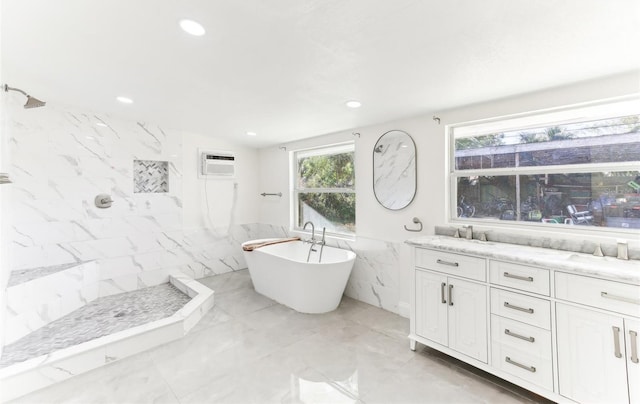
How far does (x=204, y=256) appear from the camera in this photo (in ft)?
14.6

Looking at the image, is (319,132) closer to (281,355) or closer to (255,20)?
(255,20)

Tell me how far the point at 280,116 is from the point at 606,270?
298 centimetres

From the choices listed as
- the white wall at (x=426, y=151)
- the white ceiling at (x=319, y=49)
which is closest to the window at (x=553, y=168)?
the white wall at (x=426, y=151)

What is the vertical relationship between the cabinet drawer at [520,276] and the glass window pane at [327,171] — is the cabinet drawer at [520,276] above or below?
below

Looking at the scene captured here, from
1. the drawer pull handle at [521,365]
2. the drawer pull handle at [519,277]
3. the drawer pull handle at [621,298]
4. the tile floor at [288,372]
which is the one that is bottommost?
the tile floor at [288,372]

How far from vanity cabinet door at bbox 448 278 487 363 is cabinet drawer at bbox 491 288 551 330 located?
8cm

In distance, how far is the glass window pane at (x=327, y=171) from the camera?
3896mm

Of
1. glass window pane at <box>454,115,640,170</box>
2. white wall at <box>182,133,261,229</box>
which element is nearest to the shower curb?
white wall at <box>182,133,261,229</box>

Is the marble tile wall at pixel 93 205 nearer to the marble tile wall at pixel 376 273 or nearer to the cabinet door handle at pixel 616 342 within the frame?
the marble tile wall at pixel 376 273

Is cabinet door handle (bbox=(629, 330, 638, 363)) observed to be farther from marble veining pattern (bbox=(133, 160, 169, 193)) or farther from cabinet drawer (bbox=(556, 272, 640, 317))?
marble veining pattern (bbox=(133, 160, 169, 193))

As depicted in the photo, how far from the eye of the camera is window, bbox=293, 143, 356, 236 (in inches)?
153

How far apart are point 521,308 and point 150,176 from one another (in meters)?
4.51

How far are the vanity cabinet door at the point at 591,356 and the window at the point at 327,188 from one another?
244cm

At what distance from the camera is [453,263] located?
2.18m
